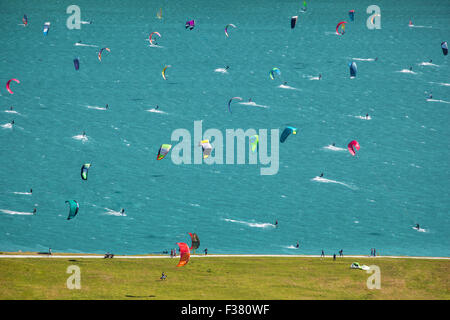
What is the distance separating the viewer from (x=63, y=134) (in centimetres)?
16375

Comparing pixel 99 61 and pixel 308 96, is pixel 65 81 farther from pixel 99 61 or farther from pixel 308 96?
pixel 308 96

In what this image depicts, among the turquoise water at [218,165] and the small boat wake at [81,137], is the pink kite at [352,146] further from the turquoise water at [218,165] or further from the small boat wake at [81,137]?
the small boat wake at [81,137]

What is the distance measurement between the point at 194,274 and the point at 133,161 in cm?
4880

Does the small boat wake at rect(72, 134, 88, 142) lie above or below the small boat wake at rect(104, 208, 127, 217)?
above

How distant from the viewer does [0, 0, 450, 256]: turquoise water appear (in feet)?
438

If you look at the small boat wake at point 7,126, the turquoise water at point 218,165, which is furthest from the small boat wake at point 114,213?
the small boat wake at point 7,126

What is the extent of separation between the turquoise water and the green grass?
9681 millimetres

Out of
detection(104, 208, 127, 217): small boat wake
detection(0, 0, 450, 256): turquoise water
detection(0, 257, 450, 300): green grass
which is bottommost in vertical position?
detection(0, 257, 450, 300): green grass

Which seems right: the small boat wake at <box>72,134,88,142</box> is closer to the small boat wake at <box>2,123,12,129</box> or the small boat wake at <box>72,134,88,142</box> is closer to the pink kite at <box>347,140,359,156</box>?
the small boat wake at <box>2,123,12,129</box>

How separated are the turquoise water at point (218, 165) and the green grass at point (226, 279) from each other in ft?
31.8

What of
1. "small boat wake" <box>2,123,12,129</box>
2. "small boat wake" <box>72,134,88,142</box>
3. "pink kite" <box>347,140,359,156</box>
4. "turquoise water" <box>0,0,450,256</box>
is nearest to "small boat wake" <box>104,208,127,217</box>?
"turquoise water" <box>0,0,450,256</box>

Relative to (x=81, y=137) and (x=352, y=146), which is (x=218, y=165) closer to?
(x=352, y=146)

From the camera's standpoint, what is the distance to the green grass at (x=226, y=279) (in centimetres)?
10231
